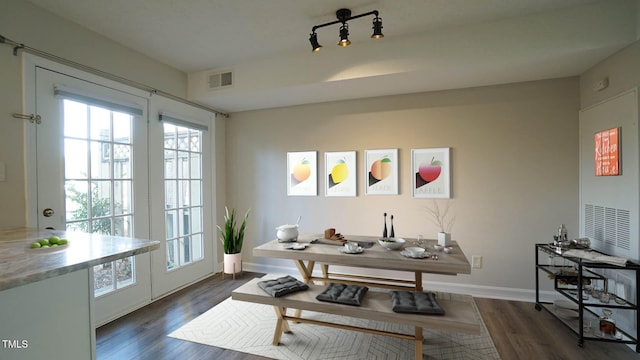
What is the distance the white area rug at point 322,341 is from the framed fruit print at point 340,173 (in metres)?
1.48

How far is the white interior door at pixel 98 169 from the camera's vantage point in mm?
2209

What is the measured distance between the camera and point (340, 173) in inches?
141

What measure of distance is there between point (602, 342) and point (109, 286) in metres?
4.15

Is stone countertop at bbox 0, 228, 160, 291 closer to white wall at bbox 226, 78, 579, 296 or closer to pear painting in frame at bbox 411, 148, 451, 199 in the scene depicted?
white wall at bbox 226, 78, 579, 296

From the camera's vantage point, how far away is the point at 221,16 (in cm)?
231

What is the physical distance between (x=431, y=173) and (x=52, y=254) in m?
3.16

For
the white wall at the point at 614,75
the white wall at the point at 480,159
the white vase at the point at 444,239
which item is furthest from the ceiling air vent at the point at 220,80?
the white wall at the point at 614,75

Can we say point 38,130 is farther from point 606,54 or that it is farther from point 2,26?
point 606,54

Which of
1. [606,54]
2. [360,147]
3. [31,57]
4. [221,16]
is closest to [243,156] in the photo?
[360,147]

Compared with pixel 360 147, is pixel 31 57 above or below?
above

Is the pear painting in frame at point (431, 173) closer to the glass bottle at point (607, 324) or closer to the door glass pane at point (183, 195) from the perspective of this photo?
the glass bottle at point (607, 324)

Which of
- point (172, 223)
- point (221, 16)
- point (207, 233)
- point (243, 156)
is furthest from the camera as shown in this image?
point (243, 156)

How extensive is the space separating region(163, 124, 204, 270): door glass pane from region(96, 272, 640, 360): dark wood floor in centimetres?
62

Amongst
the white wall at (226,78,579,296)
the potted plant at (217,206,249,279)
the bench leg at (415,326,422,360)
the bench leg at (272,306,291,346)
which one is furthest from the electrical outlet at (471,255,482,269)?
the potted plant at (217,206,249,279)
